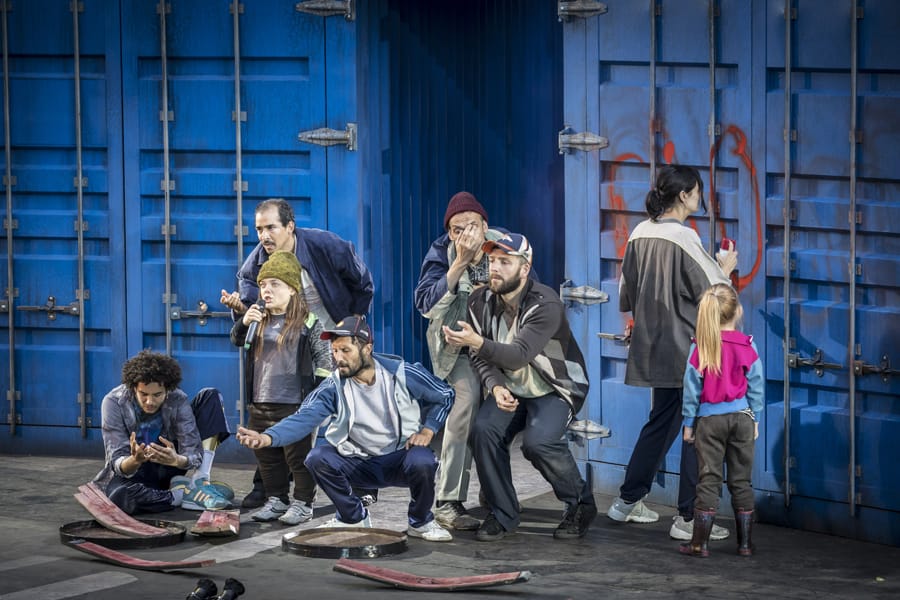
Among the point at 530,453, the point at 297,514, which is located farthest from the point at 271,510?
the point at 530,453

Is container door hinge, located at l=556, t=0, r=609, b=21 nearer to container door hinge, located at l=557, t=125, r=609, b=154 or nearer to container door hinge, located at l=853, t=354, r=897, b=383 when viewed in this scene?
container door hinge, located at l=557, t=125, r=609, b=154

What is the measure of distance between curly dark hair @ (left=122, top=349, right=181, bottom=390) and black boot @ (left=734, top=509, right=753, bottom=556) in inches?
122

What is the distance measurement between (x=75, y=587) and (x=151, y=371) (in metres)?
1.74

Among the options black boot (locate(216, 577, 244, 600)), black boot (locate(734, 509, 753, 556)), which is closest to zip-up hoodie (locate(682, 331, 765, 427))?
black boot (locate(734, 509, 753, 556))

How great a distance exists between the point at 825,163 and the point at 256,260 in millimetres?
3059

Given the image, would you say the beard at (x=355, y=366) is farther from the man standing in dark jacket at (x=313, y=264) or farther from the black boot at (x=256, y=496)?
the black boot at (x=256, y=496)

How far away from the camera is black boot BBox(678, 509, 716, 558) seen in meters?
7.82

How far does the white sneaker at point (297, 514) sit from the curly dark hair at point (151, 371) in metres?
0.96

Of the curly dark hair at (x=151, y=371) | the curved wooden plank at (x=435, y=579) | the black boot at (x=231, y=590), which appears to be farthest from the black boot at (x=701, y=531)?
the curly dark hair at (x=151, y=371)

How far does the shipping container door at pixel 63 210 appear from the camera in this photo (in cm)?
1013

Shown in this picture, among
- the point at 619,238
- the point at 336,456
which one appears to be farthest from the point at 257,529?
the point at 619,238

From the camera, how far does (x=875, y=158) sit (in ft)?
26.2

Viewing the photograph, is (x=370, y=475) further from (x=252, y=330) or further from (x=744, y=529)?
(x=744, y=529)

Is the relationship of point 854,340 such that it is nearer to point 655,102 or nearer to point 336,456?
point 655,102
